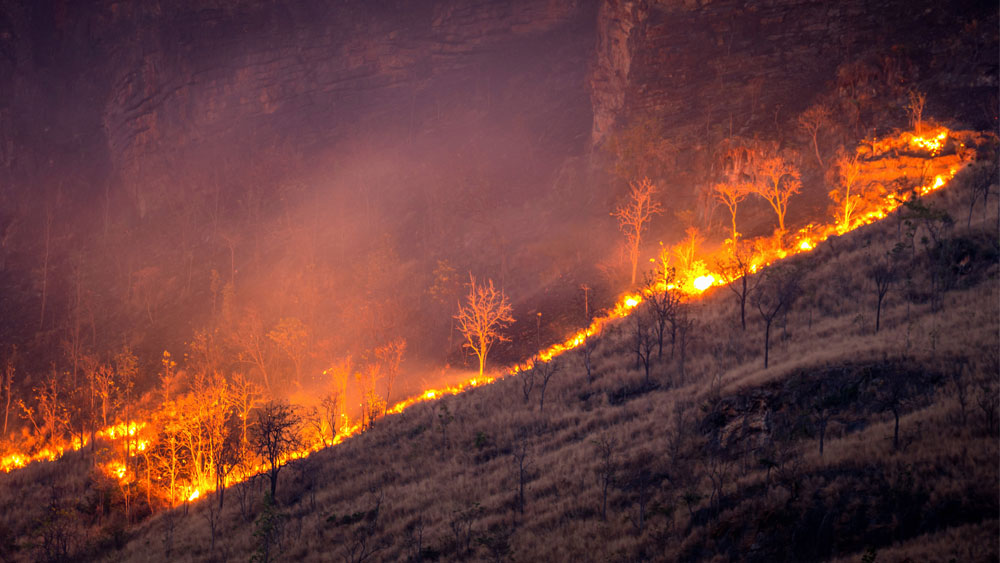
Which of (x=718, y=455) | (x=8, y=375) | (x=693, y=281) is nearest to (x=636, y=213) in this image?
(x=693, y=281)

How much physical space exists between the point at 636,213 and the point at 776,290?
109 ft

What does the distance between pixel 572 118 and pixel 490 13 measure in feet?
80.3

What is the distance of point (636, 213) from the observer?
7838cm

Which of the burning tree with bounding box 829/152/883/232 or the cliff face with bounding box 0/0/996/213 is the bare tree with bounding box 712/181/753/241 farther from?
the cliff face with bounding box 0/0/996/213

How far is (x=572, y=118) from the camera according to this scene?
109188 mm

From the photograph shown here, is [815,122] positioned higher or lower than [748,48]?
lower

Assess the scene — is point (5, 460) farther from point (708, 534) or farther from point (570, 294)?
point (708, 534)

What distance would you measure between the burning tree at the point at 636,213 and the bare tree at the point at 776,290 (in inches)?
898

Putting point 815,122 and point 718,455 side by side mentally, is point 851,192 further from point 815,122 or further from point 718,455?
point 718,455

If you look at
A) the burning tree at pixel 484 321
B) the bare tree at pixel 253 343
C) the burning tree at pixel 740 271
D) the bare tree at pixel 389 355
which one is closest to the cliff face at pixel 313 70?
the bare tree at pixel 253 343

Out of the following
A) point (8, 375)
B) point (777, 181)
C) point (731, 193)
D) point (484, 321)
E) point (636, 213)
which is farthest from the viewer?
point (8, 375)

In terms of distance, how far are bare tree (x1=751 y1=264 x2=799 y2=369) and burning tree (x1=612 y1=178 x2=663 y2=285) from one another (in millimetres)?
22818

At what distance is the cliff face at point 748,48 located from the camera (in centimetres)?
7800

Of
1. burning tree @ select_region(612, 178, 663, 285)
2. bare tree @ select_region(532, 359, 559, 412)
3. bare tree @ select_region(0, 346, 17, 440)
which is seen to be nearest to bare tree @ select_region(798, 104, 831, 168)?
burning tree @ select_region(612, 178, 663, 285)
